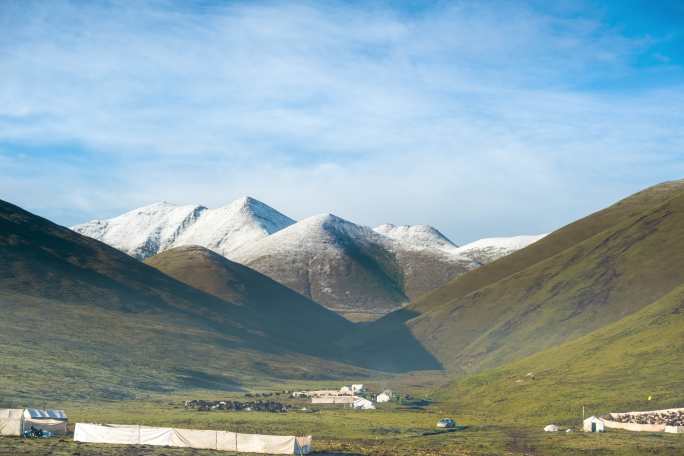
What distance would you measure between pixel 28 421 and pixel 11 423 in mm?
3257

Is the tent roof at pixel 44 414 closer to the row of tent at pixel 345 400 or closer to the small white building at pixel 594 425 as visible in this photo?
the small white building at pixel 594 425

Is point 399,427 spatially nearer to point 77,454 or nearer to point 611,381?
point 611,381

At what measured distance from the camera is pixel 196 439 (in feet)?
258

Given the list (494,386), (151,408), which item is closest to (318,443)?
(151,408)

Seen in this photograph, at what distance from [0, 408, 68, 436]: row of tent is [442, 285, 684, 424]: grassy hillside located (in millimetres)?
70373

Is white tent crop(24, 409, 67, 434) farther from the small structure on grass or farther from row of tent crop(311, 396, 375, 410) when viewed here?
row of tent crop(311, 396, 375, 410)

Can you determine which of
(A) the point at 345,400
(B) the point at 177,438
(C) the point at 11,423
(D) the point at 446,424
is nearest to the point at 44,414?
(C) the point at 11,423

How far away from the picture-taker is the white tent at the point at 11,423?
3214 inches

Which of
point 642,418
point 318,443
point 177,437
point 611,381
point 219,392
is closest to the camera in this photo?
point 177,437

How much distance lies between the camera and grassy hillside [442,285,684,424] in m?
135

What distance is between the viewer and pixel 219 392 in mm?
188625

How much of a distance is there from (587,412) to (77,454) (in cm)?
8358

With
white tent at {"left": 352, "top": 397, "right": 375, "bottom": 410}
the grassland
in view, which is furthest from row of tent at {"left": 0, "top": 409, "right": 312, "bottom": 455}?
white tent at {"left": 352, "top": 397, "right": 375, "bottom": 410}

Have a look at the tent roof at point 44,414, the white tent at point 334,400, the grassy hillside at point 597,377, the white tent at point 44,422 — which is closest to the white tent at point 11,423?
the white tent at point 44,422
